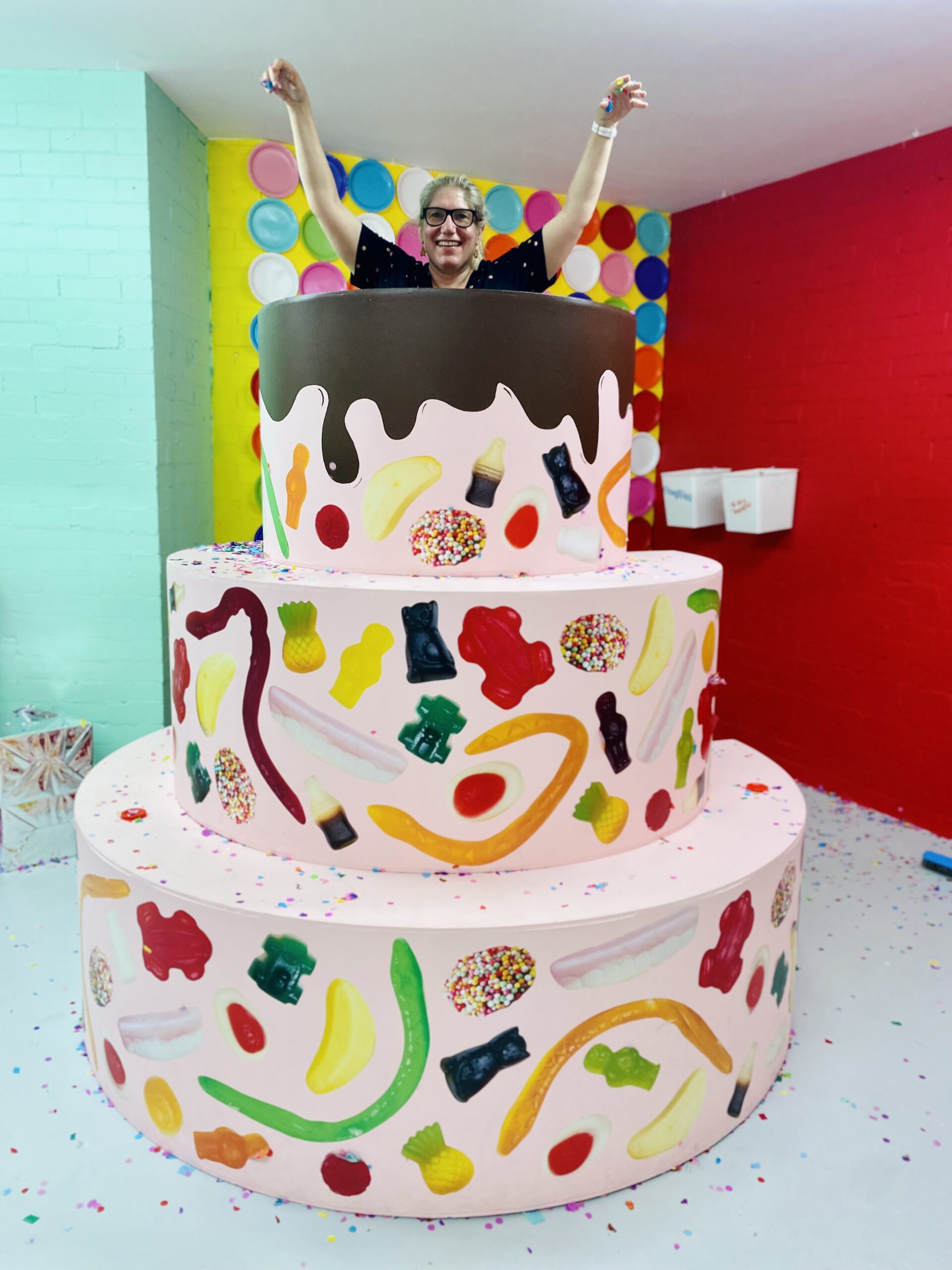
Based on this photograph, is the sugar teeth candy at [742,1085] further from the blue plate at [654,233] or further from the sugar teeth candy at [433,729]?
the blue plate at [654,233]

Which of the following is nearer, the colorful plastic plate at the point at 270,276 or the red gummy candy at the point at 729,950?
the red gummy candy at the point at 729,950

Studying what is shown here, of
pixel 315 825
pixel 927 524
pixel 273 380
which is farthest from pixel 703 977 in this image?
pixel 927 524

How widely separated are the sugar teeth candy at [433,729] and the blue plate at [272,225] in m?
2.51

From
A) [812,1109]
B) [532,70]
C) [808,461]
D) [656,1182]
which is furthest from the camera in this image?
[808,461]

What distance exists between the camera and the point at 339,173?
3545 mm

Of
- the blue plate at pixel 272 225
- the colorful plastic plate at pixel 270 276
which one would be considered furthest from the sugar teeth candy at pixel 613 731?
the blue plate at pixel 272 225

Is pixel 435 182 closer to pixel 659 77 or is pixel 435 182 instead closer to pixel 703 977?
pixel 659 77

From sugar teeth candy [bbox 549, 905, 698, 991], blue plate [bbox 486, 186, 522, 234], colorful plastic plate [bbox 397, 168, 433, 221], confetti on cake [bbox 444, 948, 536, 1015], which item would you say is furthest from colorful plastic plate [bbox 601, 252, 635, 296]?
confetti on cake [bbox 444, 948, 536, 1015]

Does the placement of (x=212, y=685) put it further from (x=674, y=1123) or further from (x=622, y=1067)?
(x=674, y=1123)

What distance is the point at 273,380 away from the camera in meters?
1.91

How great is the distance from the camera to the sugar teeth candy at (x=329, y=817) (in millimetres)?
1688

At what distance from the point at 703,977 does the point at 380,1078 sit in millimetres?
584

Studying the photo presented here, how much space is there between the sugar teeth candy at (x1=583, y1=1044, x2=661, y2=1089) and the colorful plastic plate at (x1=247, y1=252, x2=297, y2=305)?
2880 millimetres

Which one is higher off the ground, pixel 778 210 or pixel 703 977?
pixel 778 210
